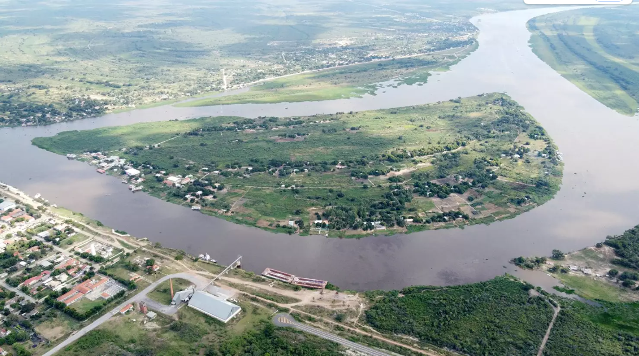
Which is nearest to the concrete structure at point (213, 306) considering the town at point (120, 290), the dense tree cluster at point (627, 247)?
the town at point (120, 290)

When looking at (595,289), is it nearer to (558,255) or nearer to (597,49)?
(558,255)

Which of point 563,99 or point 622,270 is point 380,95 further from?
point 622,270

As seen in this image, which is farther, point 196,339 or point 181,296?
point 181,296

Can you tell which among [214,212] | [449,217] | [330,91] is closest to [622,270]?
[449,217]

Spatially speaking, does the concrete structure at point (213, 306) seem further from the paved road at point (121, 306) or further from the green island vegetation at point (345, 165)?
the green island vegetation at point (345, 165)

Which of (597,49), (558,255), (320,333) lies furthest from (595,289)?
(597,49)
